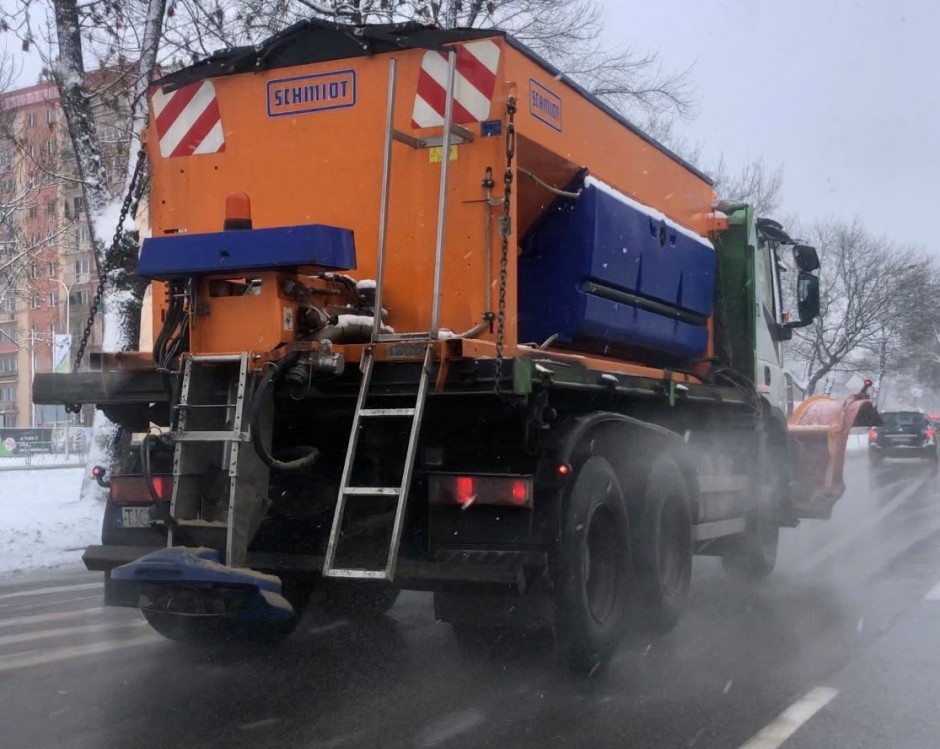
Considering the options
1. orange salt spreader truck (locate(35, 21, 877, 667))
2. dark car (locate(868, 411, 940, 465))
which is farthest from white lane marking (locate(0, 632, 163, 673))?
dark car (locate(868, 411, 940, 465))

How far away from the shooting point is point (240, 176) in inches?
233

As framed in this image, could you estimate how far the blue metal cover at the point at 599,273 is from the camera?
5859 mm

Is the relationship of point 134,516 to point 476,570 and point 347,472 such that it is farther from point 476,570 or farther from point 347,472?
point 476,570

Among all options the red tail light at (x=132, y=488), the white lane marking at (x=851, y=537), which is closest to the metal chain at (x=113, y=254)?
the red tail light at (x=132, y=488)

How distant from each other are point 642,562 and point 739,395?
2.62 metres

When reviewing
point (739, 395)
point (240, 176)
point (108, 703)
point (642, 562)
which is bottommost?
point (108, 703)

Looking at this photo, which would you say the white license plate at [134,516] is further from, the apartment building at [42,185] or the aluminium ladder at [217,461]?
the apartment building at [42,185]

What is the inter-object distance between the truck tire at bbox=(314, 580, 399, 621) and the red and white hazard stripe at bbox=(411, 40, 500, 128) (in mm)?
2733

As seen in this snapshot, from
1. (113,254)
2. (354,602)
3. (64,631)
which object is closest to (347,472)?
(354,602)

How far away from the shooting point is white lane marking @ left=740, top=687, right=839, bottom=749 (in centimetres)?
434

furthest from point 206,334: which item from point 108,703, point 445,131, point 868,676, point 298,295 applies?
point 868,676

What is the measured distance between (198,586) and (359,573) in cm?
71

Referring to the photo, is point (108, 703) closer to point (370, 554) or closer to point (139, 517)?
point (139, 517)

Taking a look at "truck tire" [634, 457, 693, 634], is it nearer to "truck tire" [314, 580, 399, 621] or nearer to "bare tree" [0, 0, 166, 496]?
"truck tire" [314, 580, 399, 621]
